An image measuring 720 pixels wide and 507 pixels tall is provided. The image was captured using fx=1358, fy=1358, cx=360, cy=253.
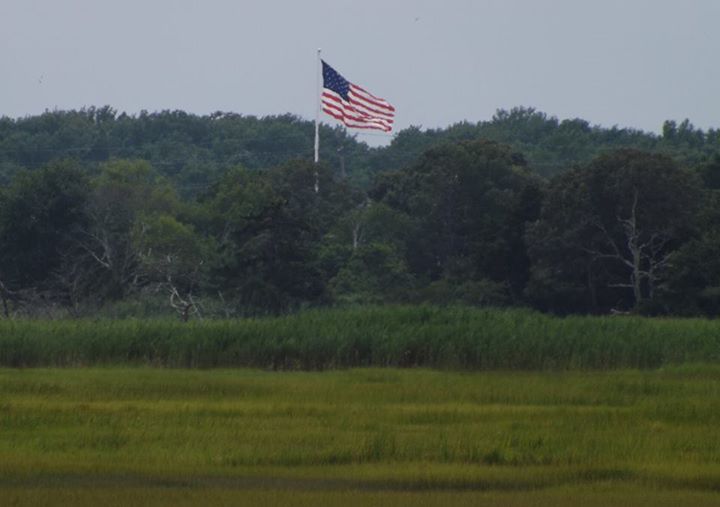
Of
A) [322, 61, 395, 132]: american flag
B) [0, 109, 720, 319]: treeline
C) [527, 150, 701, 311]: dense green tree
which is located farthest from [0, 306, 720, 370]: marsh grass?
[322, 61, 395, 132]: american flag

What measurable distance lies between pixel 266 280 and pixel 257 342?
35.9 feet

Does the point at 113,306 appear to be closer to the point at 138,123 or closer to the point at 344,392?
the point at 344,392

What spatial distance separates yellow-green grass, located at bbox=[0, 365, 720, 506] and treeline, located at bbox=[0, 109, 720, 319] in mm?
15898

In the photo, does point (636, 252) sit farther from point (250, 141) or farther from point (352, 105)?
point (250, 141)

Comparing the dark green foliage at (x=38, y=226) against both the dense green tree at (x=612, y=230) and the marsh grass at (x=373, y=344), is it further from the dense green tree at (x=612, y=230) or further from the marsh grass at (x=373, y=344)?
the dense green tree at (x=612, y=230)

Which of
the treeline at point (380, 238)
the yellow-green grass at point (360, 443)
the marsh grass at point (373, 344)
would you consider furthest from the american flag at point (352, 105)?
the yellow-green grass at point (360, 443)

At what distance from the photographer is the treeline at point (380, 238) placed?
39.0 m

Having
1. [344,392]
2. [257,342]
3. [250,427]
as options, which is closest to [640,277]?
[257,342]

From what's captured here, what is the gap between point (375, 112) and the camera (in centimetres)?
4416

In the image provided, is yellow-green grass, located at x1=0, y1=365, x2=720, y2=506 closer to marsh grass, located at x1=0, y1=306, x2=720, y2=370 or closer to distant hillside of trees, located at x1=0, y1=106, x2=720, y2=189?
marsh grass, located at x1=0, y1=306, x2=720, y2=370

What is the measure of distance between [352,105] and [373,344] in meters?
16.6

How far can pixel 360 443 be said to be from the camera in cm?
1570

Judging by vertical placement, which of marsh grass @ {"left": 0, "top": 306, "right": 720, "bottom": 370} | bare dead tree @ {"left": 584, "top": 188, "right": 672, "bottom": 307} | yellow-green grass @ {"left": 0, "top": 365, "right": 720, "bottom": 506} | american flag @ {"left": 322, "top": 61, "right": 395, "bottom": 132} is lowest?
yellow-green grass @ {"left": 0, "top": 365, "right": 720, "bottom": 506}

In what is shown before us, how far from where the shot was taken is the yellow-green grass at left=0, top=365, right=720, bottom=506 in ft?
43.1
